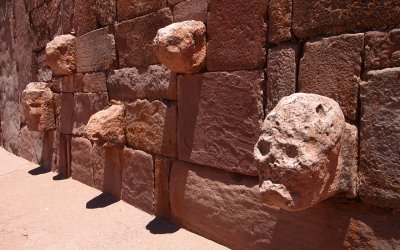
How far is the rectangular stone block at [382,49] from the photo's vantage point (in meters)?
1.80

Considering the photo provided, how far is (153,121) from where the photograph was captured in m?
3.39

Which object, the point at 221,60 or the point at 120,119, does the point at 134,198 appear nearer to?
the point at 120,119

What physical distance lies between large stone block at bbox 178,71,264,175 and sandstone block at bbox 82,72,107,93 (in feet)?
4.43

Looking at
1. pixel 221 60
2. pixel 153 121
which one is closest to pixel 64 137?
pixel 153 121

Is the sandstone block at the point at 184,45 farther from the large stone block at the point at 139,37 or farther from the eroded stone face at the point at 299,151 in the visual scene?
the eroded stone face at the point at 299,151

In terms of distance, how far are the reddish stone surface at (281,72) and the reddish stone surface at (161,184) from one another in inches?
49.9

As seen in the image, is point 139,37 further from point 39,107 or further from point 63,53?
point 39,107

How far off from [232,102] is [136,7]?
151 centimetres

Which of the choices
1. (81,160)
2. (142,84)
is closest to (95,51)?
(142,84)

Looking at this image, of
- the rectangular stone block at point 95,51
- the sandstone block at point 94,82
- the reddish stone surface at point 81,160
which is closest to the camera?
the rectangular stone block at point 95,51

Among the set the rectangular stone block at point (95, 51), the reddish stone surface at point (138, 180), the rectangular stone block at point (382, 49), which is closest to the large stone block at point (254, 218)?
the reddish stone surface at point (138, 180)

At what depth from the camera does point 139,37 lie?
3514 millimetres

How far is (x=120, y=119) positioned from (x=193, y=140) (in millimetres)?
1100

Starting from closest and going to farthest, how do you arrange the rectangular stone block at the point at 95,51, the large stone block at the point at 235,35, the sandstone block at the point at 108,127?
the large stone block at the point at 235,35 < the sandstone block at the point at 108,127 < the rectangular stone block at the point at 95,51
